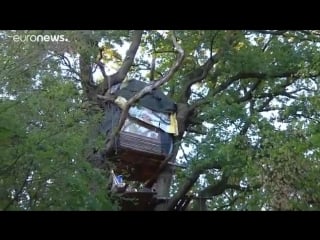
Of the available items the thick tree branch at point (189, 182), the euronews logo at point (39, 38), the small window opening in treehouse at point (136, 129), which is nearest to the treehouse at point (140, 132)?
the small window opening in treehouse at point (136, 129)

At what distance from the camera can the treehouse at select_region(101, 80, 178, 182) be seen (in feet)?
21.5

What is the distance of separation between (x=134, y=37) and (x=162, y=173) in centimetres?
182

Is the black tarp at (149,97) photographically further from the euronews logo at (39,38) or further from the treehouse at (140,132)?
the euronews logo at (39,38)

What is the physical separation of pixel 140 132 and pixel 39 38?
5.76 ft

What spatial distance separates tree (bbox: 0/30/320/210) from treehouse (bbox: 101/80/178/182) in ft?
0.46

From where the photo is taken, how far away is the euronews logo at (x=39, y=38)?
17.7 feet

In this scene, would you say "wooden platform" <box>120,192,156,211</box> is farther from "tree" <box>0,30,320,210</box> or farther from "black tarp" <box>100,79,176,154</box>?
"black tarp" <box>100,79,176,154</box>

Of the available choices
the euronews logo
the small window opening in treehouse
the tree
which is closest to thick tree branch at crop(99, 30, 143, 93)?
the tree

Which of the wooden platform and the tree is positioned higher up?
the tree

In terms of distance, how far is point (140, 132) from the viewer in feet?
21.8

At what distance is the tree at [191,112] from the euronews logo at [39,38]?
6cm

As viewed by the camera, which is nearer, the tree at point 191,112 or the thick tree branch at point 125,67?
the tree at point 191,112
